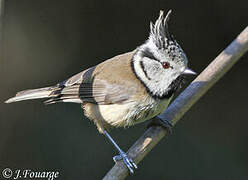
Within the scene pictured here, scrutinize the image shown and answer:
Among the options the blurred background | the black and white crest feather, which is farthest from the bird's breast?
the blurred background

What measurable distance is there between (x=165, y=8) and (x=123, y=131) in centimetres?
140

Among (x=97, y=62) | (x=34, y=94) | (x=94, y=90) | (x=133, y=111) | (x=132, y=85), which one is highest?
(x=97, y=62)

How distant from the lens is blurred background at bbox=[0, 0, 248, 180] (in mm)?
4199

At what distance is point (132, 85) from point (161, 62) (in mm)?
284

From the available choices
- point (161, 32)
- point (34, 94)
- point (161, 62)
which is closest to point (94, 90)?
point (34, 94)

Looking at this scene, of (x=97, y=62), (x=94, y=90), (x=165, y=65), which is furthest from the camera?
(x=97, y=62)

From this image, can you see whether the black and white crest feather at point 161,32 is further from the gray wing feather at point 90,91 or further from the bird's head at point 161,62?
the gray wing feather at point 90,91

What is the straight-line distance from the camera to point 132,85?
276 cm

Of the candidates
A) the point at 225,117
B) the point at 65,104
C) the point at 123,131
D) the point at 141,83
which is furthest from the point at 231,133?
the point at 141,83

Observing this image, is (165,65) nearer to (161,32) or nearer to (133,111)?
(161,32)

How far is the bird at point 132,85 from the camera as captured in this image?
8.26 ft

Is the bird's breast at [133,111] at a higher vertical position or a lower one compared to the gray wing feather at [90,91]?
lower

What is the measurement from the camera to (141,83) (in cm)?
273

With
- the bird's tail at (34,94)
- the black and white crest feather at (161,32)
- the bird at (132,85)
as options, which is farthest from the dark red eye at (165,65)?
the bird's tail at (34,94)
